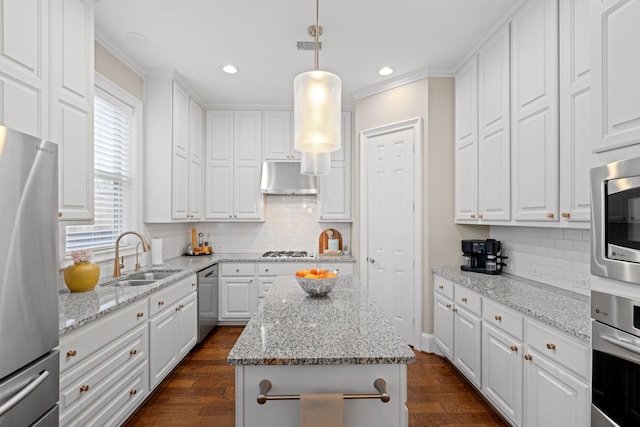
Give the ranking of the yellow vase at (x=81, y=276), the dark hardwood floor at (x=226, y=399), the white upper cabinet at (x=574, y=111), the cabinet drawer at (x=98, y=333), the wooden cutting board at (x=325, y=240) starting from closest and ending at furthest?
the cabinet drawer at (x=98, y=333), the white upper cabinet at (x=574, y=111), the yellow vase at (x=81, y=276), the dark hardwood floor at (x=226, y=399), the wooden cutting board at (x=325, y=240)

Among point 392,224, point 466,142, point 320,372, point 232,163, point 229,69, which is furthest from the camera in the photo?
point 232,163

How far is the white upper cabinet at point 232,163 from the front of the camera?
180 inches

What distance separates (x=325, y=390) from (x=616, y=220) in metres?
1.32

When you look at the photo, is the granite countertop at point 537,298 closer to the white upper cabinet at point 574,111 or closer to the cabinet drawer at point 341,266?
the white upper cabinet at point 574,111

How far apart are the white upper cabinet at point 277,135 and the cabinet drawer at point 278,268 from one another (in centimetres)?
147

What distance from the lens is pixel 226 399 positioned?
8.66 feet

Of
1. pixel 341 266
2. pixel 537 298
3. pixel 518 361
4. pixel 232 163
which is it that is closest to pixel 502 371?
pixel 518 361

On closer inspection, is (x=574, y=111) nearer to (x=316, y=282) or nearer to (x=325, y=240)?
(x=316, y=282)

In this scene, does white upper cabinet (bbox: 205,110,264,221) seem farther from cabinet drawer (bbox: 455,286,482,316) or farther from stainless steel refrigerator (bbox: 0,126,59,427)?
stainless steel refrigerator (bbox: 0,126,59,427)

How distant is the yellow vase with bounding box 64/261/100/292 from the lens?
87.7 inches

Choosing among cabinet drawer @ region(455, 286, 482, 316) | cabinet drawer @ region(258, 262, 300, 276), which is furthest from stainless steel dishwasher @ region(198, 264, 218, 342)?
cabinet drawer @ region(455, 286, 482, 316)

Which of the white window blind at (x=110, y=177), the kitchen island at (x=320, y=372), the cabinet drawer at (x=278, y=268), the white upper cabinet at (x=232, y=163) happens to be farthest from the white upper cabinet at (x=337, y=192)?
the kitchen island at (x=320, y=372)

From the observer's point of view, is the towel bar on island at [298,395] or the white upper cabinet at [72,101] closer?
the towel bar on island at [298,395]

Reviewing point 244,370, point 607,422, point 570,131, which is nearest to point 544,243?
point 570,131
